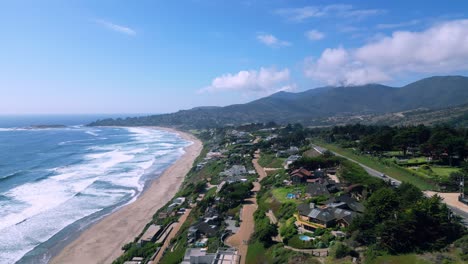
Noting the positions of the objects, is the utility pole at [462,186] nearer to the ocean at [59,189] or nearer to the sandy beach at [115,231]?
the sandy beach at [115,231]

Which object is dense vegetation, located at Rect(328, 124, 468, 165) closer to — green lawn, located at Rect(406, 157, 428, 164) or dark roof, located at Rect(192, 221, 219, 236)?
green lawn, located at Rect(406, 157, 428, 164)

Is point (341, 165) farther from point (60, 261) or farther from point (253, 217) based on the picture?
point (60, 261)

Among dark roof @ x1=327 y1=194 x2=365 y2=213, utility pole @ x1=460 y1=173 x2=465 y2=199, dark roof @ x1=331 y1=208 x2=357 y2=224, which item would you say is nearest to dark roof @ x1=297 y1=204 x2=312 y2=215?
dark roof @ x1=331 y1=208 x2=357 y2=224

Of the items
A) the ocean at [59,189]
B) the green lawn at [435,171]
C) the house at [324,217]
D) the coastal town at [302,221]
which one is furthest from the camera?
the green lawn at [435,171]

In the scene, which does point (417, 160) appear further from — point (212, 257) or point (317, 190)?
point (212, 257)

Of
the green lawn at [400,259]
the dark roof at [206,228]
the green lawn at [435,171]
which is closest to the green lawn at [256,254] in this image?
the dark roof at [206,228]

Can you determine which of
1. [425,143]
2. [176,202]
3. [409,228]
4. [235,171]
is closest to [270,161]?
[235,171]
